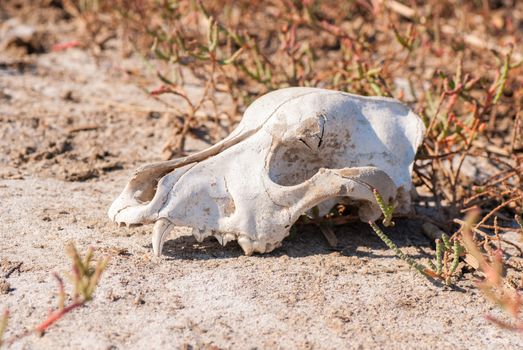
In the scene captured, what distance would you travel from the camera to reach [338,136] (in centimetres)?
301

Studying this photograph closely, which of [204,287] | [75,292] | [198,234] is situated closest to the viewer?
[75,292]

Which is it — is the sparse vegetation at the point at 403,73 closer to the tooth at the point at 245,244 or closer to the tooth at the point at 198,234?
the tooth at the point at 245,244

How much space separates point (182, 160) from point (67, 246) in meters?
0.58

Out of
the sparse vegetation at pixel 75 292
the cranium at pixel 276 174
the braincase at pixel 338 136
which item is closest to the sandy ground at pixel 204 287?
the sparse vegetation at pixel 75 292

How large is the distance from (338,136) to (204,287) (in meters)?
0.86

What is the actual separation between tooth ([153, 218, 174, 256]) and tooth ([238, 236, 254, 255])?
29cm

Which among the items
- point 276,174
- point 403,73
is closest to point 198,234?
point 276,174

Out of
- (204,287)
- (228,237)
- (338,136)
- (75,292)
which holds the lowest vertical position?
(204,287)

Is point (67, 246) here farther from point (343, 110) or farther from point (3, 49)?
point (3, 49)

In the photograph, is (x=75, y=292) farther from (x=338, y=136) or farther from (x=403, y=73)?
(x=403, y=73)

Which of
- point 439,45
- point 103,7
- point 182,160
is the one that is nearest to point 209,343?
point 182,160

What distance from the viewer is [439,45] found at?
5.02 metres

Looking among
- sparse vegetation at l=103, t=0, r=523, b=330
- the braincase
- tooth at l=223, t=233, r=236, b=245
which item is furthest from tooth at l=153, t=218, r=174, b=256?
sparse vegetation at l=103, t=0, r=523, b=330

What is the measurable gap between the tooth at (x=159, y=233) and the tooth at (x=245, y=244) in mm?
293
